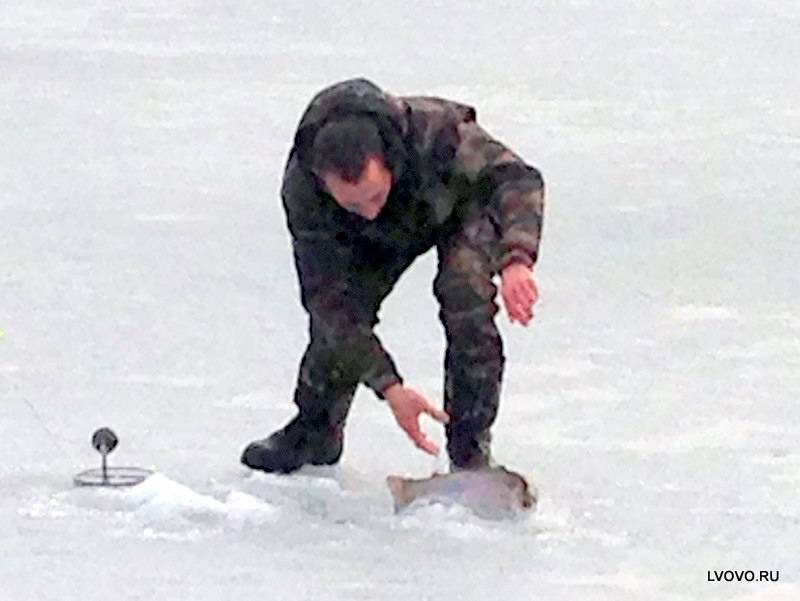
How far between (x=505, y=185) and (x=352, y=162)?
0.33 m

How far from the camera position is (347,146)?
3842 mm

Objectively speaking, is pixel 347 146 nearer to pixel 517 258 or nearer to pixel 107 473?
pixel 517 258

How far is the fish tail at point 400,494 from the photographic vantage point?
13.4 feet

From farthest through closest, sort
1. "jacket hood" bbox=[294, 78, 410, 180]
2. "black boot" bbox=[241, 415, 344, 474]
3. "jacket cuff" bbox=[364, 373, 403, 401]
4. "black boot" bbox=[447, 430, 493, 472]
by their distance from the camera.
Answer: "black boot" bbox=[241, 415, 344, 474], "black boot" bbox=[447, 430, 493, 472], "jacket cuff" bbox=[364, 373, 403, 401], "jacket hood" bbox=[294, 78, 410, 180]

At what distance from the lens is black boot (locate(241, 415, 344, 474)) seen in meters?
4.34

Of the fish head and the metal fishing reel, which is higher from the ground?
the metal fishing reel

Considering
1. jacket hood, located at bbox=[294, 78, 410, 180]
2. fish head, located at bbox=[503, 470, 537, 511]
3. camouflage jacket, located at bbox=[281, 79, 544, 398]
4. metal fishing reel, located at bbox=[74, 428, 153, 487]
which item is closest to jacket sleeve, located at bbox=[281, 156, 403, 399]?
camouflage jacket, located at bbox=[281, 79, 544, 398]

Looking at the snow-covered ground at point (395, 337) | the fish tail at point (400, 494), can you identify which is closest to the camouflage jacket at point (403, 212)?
the fish tail at point (400, 494)

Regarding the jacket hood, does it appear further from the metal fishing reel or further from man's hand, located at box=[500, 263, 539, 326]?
the metal fishing reel

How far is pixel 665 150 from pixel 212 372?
279 cm

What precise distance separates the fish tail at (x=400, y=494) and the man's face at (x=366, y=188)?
43 centimetres

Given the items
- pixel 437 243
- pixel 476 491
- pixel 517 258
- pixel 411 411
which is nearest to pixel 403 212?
pixel 437 243

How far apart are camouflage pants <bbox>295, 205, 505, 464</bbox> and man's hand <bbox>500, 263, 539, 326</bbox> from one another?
0.45 ft

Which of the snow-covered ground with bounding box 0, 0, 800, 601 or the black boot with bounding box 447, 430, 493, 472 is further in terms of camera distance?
the black boot with bounding box 447, 430, 493, 472
